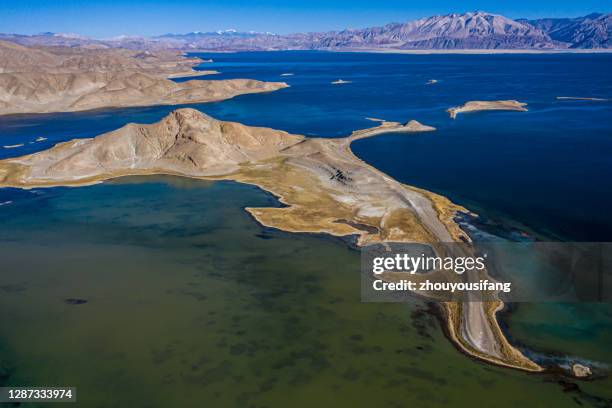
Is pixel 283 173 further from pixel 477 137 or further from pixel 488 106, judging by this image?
pixel 488 106

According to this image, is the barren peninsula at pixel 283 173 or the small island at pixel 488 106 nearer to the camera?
the barren peninsula at pixel 283 173

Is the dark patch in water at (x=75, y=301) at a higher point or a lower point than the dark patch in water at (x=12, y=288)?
lower

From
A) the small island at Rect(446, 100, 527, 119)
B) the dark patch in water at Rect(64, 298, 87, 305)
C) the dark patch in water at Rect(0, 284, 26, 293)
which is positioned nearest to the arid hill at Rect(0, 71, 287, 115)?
the small island at Rect(446, 100, 527, 119)

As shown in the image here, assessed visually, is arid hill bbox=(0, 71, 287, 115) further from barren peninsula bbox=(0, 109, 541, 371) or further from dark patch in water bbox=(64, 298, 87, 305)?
dark patch in water bbox=(64, 298, 87, 305)

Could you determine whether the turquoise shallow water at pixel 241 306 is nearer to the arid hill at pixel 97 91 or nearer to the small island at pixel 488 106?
the small island at pixel 488 106

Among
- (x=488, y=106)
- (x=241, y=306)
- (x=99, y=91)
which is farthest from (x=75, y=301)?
(x=99, y=91)

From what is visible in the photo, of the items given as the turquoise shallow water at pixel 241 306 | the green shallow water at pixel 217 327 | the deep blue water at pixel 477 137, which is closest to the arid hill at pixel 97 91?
the deep blue water at pixel 477 137
